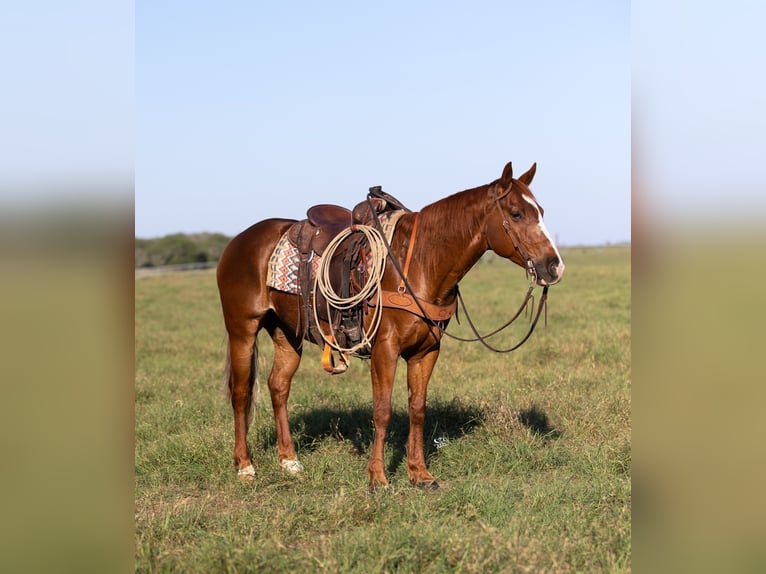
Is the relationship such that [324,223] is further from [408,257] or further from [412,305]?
[412,305]

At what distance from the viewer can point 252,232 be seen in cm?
625

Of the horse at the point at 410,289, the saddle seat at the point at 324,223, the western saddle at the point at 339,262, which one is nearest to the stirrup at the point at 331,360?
the western saddle at the point at 339,262

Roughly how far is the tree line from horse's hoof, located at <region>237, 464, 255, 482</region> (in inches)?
1930

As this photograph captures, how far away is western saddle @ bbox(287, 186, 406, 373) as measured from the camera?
537 centimetres

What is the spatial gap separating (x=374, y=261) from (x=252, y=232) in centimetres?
155

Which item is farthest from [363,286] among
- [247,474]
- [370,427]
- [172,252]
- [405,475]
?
[172,252]

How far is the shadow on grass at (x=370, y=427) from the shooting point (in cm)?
637

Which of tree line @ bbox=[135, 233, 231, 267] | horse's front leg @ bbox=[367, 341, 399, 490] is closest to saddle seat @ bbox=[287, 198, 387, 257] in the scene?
horse's front leg @ bbox=[367, 341, 399, 490]

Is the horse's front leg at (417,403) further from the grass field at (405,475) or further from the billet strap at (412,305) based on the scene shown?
the billet strap at (412,305)

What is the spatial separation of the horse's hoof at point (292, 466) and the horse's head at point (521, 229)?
7.88 feet
